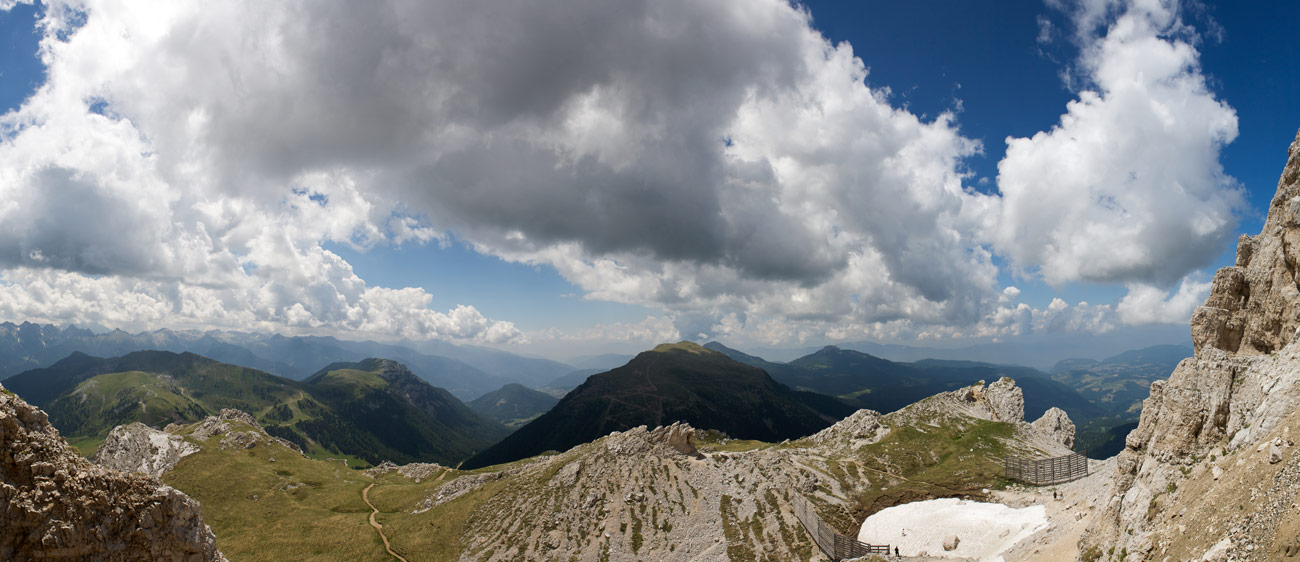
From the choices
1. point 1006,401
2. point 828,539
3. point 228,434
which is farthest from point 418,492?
point 1006,401

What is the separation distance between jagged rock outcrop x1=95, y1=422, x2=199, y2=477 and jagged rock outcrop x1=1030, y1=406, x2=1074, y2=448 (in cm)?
20249

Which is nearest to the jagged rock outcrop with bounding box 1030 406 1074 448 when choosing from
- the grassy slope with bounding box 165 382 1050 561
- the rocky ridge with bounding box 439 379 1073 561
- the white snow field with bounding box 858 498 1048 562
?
the rocky ridge with bounding box 439 379 1073 561

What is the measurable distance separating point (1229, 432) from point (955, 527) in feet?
128

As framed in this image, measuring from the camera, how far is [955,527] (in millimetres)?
60500

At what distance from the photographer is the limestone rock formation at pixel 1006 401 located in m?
125

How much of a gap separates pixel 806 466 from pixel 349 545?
3099 inches

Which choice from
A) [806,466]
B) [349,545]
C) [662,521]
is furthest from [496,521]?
[806,466]

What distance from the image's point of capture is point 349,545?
76.4m

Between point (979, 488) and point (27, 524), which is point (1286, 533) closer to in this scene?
point (27, 524)

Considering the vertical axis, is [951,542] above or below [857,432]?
below

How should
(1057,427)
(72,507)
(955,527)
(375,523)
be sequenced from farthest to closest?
(1057,427), (375,523), (955,527), (72,507)

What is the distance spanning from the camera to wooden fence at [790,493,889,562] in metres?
61.4

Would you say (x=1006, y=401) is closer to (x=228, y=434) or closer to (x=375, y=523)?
(x=375, y=523)

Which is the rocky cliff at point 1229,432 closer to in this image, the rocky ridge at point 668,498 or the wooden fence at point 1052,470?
the wooden fence at point 1052,470
